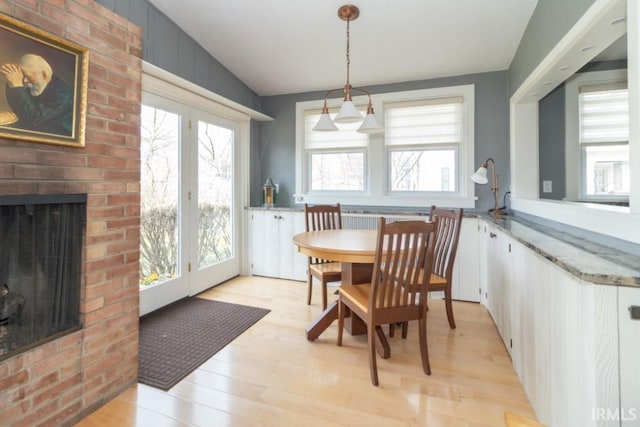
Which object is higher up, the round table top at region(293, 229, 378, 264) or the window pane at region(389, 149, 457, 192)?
Answer: the window pane at region(389, 149, 457, 192)

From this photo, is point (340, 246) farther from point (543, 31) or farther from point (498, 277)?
point (543, 31)

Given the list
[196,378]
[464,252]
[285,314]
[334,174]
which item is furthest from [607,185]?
[196,378]

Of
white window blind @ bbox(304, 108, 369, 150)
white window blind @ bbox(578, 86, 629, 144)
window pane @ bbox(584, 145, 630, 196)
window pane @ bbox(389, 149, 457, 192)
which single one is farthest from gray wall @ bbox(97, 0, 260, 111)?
window pane @ bbox(584, 145, 630, 196)

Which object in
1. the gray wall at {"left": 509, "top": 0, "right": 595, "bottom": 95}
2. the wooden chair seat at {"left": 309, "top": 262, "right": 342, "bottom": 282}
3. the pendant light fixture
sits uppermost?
the gray wall at {"left": 509, "top": 0, "right": 595, "bottom": 95}

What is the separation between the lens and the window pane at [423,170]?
3518 millimetres

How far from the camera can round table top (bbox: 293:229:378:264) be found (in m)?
1.89

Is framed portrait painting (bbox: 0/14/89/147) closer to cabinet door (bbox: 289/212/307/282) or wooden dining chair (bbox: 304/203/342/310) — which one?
wooden dining chair (bbox: 304/203/342/310)

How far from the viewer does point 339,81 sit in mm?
3652

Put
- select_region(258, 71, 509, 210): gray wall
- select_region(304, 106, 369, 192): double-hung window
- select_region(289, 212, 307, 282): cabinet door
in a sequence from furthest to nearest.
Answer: select_region(304, 106, 369, 192): double-hung window → select_region(289, 212, 307, 282): cabinet door → select_region(258, 71, 509, 210): gray wall

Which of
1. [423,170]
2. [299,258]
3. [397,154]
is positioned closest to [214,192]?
[299,258]

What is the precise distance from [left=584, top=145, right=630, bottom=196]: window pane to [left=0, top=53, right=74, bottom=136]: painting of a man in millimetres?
4016

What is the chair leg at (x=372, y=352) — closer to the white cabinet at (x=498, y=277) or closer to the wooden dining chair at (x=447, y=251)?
the wooden dining chair at (x=447, y=251)

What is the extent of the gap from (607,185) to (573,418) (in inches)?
109

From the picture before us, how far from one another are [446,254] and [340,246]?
99 centimetres
